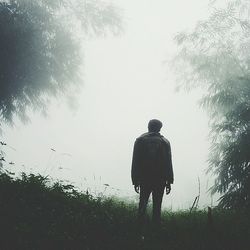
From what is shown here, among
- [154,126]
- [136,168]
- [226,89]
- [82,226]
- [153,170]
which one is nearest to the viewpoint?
[82,226]

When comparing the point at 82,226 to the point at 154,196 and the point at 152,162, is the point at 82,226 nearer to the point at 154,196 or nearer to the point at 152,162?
the point at 154,196

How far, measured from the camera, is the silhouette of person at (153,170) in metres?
5.47

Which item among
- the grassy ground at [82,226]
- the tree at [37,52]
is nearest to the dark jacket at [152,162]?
the grassy ground at [82,226]

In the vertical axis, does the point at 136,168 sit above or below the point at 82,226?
above

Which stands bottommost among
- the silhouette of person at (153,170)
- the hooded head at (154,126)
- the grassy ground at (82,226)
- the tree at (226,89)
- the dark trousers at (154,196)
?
the grassy ground at (82,226)

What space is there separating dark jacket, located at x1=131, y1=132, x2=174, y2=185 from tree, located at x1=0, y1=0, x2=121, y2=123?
7.78 metres

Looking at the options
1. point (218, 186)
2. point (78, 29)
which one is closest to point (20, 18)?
point (78, 29)

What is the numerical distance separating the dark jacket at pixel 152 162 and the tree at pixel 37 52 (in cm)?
778

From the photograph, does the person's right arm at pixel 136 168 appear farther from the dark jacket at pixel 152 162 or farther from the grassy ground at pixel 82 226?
the grassy ground at pixel 82 226

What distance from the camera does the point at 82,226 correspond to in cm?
439

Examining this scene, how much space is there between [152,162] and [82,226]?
1.69 m

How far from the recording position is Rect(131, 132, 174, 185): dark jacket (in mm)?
5477

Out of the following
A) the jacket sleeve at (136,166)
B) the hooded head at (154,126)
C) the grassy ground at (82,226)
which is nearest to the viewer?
the grassy ground at (82,226)

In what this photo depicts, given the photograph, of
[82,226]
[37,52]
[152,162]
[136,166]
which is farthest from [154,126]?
[37,52]
